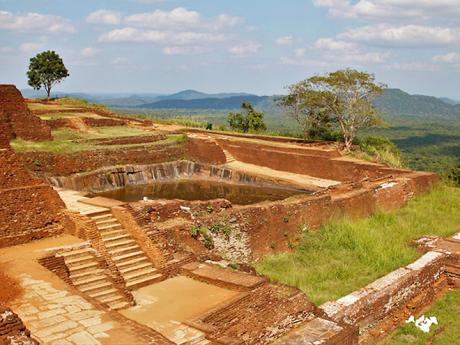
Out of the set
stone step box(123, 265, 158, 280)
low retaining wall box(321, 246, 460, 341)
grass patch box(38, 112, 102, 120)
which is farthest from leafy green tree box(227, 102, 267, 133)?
stone step box(123, 265, 158, 280)

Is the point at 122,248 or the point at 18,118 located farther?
the point at 18,118

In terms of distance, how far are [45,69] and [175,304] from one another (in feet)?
96.4

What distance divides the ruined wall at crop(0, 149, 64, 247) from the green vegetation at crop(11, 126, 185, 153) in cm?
884

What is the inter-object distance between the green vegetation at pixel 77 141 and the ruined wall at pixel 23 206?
29.0 ft

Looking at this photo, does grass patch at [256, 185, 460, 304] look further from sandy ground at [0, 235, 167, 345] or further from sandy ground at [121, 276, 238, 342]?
sandy ground at [0, 235, 167, 345]

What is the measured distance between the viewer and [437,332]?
8.04m

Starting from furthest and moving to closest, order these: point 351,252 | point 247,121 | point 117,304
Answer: point 247,121 < point 351,252 < point 117,304

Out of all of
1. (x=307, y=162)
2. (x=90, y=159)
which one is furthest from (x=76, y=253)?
(x=307, y=162)

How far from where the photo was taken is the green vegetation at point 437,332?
7781mm

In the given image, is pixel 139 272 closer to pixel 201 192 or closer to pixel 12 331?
pixel 12 331

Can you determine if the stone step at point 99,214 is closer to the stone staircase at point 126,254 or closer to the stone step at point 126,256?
the stone staircase at point 126,254

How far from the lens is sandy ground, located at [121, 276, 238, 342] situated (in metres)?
6.00

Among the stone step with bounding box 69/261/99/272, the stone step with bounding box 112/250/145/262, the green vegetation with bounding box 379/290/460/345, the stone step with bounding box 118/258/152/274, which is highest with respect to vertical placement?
the stone step with bounding box 69/261/99/272

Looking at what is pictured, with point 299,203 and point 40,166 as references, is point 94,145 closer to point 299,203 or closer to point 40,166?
point 40,166
